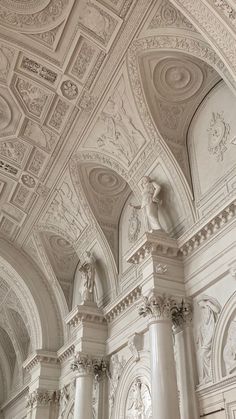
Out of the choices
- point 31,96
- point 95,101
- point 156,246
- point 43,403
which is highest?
point 31,96

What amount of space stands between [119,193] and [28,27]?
5157 mm

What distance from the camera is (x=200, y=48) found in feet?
27.8

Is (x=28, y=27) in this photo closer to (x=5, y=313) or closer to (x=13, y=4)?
(x=13, y=4)

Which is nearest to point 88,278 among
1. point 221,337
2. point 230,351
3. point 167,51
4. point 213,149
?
point 213,149

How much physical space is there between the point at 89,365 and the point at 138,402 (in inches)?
79.4

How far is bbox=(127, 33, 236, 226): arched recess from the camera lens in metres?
8.38

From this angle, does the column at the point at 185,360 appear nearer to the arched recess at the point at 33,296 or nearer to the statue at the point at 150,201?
the statue at the point at 150,201

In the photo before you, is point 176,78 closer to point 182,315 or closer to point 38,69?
point 38,69

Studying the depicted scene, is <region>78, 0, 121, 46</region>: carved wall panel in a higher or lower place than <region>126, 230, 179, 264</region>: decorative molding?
higher

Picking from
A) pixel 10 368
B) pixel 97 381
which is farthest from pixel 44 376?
pixel 10 368

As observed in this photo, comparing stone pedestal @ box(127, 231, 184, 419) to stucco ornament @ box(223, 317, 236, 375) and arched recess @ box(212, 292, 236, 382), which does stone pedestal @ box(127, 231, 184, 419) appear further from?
stucco ornament @ box(223, 317, 236, 375)

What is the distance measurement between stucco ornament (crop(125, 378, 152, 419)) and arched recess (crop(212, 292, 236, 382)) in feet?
8.13

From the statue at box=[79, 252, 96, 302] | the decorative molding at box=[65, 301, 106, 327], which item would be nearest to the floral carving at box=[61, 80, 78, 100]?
the statue at box=[79, 252, 96, 302]

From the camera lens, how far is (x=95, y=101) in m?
10.6
